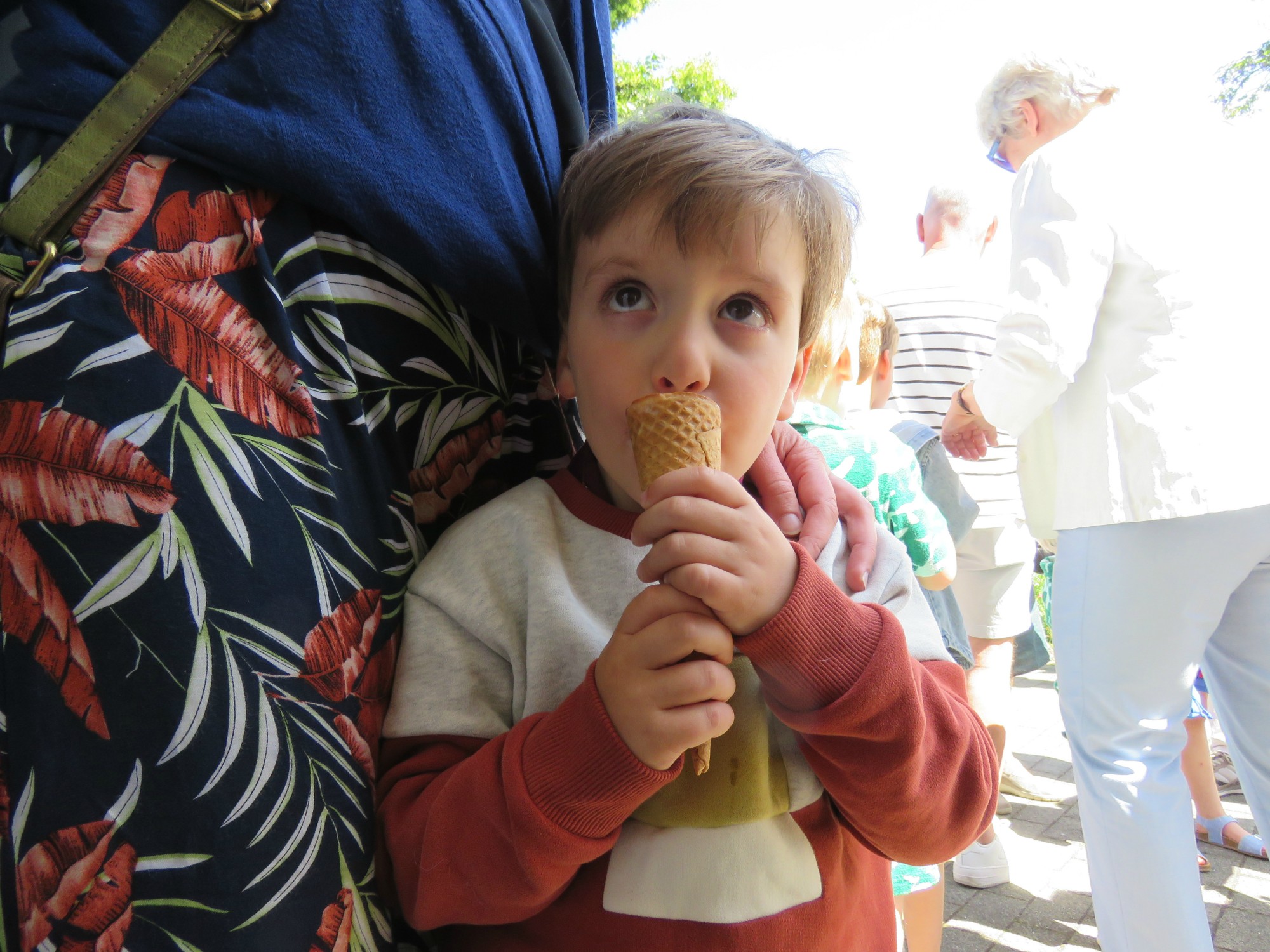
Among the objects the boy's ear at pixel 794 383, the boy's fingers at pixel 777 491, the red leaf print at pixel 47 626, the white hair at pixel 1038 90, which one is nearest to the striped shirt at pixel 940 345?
the white hair at pixel 1038 90

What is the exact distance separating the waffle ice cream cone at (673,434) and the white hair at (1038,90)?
8.76ft

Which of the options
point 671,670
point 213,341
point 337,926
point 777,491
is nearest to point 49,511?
point 213,341

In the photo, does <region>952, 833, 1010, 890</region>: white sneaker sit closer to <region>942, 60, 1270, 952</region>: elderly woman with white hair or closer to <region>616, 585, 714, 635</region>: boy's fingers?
<region>942, 60, 1270, 952</region>: elderly woman with white hair

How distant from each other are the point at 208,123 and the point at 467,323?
39cm

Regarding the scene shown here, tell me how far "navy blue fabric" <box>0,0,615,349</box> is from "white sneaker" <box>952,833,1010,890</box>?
331 cm

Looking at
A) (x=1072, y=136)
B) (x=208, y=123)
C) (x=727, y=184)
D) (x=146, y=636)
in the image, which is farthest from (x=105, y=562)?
(x=1072, y=136)

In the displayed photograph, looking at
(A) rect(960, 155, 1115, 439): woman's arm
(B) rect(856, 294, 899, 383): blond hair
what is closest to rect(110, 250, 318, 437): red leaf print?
(A) rect(960, 155, 1115, 439): woman's arm

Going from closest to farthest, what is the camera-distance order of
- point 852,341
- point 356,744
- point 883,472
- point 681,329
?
point 356,744 < point 681,329 < point 883,472 < point 852,341

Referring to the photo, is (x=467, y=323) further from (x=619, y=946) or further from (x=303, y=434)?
(x=619, y=946)

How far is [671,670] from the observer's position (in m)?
0.87

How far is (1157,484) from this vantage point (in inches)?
91.6

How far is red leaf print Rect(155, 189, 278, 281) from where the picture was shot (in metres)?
0.88

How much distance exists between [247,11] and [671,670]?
2.76 feet

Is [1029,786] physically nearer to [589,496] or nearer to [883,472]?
[883,472]
